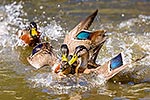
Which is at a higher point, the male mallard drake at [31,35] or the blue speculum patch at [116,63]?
the male mallard drake at [31,35]

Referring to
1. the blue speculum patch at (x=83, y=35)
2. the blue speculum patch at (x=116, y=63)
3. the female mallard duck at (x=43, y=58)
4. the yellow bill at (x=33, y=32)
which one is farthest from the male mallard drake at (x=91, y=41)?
the yellow bill at (x=33, y=32)

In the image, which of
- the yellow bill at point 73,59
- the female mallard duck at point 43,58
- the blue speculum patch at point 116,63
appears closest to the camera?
the blue speculum patch at point 116,63

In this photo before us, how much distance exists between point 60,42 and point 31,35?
24.2 inches

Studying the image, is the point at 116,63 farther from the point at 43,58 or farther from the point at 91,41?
the point at 43,58

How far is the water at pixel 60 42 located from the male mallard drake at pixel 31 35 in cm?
14

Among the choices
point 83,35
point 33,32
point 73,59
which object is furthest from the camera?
point 33,32

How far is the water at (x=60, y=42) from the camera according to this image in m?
5.30

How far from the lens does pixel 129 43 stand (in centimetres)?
770

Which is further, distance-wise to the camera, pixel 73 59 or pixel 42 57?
pixel 42 57

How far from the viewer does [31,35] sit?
7.42 m

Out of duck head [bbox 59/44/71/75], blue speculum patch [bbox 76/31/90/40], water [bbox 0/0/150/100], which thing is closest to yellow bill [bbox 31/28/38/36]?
water [bbox 0/0/150/100]

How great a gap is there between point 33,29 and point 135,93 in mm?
2573

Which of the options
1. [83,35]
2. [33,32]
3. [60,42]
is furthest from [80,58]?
[60,42]

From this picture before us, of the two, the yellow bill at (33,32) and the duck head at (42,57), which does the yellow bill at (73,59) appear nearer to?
the duck head at (42,57)
